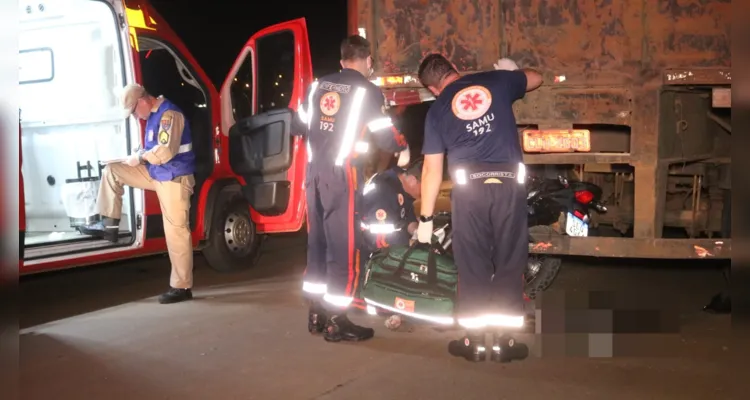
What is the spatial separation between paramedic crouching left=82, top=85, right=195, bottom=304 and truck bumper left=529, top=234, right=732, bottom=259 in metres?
2.79

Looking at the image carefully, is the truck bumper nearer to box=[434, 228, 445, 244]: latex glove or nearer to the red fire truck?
box=[434, 228, 445, 244]: latex glove

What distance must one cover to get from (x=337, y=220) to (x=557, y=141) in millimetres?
1672

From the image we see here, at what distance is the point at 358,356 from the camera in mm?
4246

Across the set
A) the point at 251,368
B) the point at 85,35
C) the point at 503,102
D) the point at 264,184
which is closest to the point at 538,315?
the point at 503,102

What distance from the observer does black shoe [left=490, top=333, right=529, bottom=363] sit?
13.3 feet

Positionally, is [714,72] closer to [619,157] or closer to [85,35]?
[619,157]

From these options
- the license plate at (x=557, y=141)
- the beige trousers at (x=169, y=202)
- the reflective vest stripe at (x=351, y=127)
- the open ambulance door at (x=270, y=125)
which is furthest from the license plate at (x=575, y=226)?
the beige trousers at (x=169, y=202)

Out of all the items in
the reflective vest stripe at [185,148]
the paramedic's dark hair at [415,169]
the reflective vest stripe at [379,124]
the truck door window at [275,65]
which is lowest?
the paramedic's dark hair at [415,169]

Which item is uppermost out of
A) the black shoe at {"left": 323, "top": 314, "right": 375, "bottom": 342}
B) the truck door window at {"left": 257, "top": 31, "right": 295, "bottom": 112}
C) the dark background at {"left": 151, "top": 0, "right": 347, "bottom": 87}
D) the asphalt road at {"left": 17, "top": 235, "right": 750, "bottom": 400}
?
the dark background at {"left": 151, "top": 0, "right": 347, "bottom": 87}

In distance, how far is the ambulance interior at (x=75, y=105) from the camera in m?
6.45

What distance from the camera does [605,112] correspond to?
4879 mm

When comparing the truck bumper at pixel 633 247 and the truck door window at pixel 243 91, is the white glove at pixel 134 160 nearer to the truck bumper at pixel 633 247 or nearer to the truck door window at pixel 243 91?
the truck door window at pixel 243 91

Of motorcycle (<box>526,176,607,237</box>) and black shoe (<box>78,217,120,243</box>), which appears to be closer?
motorcycle (<box>526,176,607,237</box>)

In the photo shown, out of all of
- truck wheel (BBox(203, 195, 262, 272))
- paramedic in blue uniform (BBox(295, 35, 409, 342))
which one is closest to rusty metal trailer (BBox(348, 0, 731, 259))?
paramedic in blue uniform (BBox(295, 35, 409, 342))
